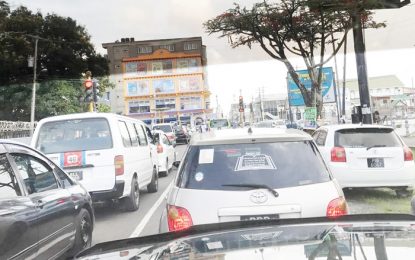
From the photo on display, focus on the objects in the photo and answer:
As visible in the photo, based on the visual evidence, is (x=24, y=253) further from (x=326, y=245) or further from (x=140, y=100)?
(x=140, y=100)

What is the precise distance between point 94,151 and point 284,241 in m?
6.87

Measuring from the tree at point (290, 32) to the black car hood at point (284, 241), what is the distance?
73.6 ft

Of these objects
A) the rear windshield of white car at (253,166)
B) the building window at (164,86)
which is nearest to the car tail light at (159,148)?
the rear windshield of white car at (253,166)

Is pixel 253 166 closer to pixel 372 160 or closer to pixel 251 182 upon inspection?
pixel 251 182

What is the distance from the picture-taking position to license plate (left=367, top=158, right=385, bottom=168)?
9812 millimetres

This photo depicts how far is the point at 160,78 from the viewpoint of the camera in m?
43.5

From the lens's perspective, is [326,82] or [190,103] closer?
[326,82]

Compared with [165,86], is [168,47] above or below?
above

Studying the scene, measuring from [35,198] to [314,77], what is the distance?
22.2 metres

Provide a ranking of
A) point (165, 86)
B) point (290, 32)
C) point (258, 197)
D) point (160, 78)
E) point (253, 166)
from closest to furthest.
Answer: point (258, 197), point (253, 166), point (290, 32), point (160, 78), point (165, 86)

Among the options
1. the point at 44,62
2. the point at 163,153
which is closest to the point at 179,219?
the point at 163,153

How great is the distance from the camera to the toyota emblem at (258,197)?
4332mm

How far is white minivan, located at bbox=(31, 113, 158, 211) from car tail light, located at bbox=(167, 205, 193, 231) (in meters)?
4.86

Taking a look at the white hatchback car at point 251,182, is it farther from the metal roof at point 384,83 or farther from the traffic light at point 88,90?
the metal roof at point 384,83
